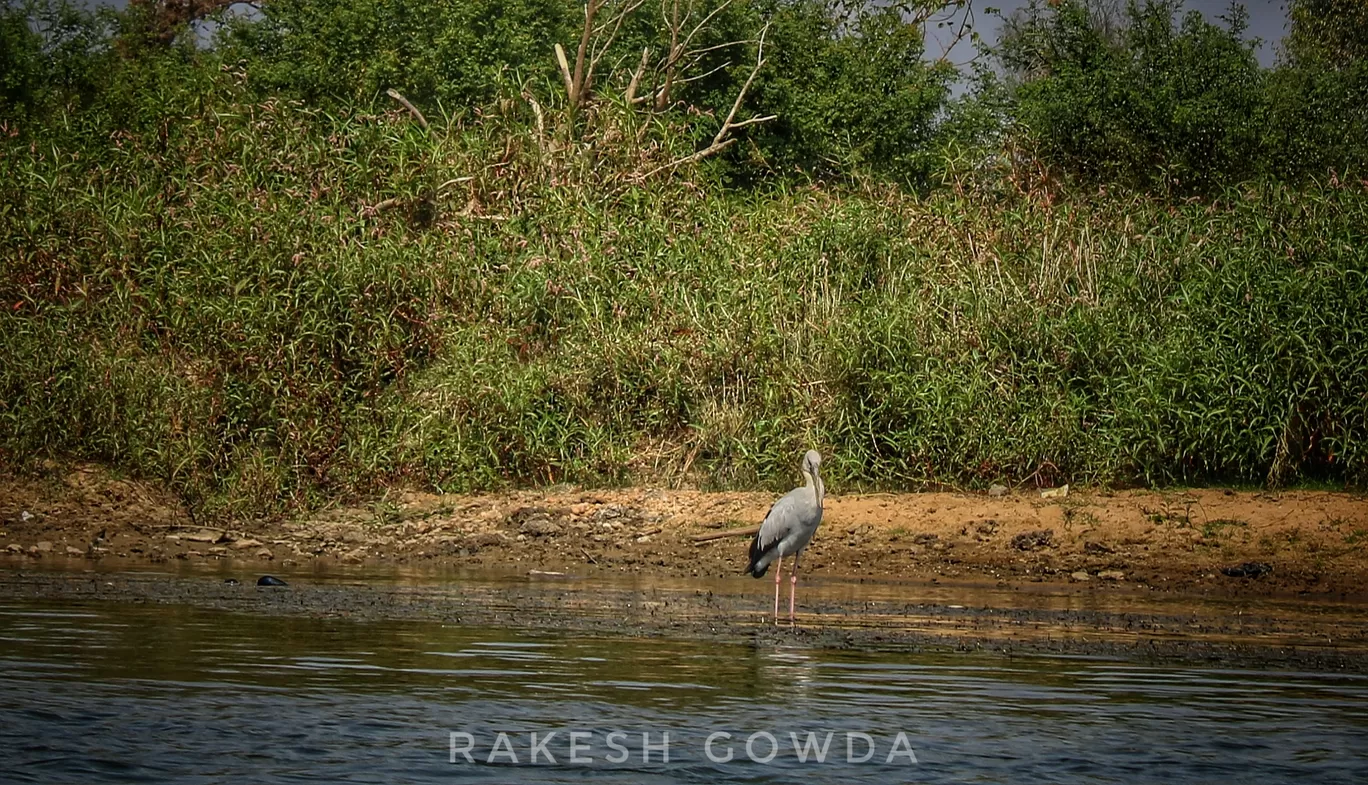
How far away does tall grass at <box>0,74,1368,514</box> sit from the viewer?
1395 centimetres

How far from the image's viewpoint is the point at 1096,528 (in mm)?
12883

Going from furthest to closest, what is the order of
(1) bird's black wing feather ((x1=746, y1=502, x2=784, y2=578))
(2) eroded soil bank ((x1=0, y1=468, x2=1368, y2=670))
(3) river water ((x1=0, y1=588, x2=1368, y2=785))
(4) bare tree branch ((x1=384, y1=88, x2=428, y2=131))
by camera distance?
(4) bare tree branch ((x1=384, y1=88, x2=428, y2=131))
(1) bird's black wing feather ((x1=746, y1=502, x2=784, y2=578))
(2) eroded soil bank ((x1=0, y1=468, x2=1368, y2=670))
(3) river water ((x1=0, y1=588, x2=1368, y2=785))

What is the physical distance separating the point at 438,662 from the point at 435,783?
2475mm

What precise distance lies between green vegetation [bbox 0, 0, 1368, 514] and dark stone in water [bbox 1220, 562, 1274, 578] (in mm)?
1526

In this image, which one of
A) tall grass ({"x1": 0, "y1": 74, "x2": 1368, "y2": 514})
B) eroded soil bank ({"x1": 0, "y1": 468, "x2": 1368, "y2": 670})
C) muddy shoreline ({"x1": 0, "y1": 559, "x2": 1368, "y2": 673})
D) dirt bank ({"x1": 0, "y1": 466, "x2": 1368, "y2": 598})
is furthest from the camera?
tall grass ({"x1": 0, "y1": 74, "x2": 1368, "y2": 514})

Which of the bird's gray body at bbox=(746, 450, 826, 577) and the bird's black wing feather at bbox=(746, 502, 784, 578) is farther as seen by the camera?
the bird's black wing feather at bbox=(746, 502, 784, 578)

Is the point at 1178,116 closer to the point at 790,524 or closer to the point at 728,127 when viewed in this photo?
the point at 728,127

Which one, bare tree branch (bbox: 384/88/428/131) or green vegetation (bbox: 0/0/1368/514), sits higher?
bare tree branch (bbox: 384/88/428/131)

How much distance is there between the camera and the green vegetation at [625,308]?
14.0m

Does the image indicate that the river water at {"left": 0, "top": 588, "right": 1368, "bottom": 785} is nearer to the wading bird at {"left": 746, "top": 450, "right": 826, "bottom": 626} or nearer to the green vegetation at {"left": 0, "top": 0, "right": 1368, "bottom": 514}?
the wading bird at {"left": 746, "top": 450, "right": 826, "bottom": 626}

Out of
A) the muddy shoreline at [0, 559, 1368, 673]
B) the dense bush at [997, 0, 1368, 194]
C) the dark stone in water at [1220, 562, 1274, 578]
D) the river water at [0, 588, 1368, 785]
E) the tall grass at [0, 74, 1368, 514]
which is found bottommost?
the river water at [0, 588, 1368, 785]

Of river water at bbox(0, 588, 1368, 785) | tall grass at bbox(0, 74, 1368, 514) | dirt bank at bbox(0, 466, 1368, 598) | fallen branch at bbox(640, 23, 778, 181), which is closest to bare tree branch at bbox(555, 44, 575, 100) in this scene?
fallen branch at bbox(640, 23, 778, 181)

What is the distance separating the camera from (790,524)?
10945 millimetres

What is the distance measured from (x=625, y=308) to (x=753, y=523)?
3441mm
